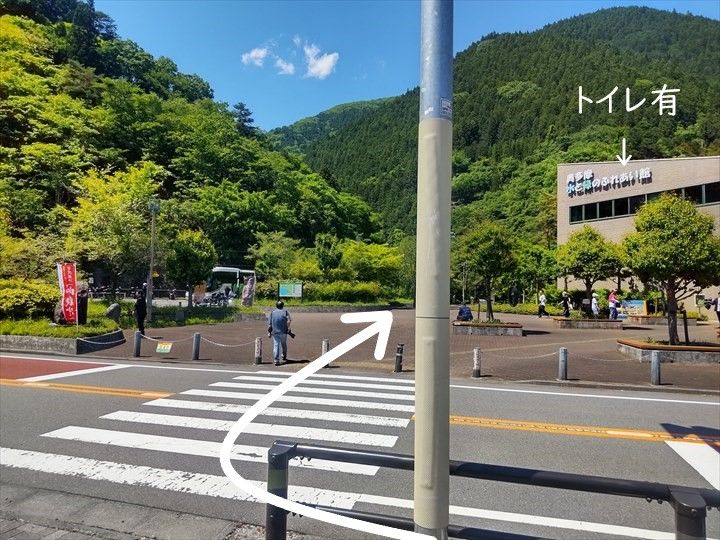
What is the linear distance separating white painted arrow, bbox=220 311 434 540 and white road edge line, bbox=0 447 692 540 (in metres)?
0.17

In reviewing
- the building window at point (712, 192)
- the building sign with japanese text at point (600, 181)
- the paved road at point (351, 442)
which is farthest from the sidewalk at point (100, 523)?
the building sign with japanese text at point (600, 181)

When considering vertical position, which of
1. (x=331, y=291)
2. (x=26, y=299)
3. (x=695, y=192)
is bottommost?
(x=26, y=299)

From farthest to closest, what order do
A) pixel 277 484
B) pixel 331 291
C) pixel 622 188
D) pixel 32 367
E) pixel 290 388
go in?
1. pixel 331 291
2. pixel 622 188
3. pixel 32 367
4. pixel 290 388
5. pixel 277 484

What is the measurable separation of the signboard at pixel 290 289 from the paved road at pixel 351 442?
29.4 meters

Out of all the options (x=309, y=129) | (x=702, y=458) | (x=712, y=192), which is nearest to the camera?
(x=702, y=458)

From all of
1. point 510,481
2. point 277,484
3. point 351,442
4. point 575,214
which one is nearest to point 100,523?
point 277,484

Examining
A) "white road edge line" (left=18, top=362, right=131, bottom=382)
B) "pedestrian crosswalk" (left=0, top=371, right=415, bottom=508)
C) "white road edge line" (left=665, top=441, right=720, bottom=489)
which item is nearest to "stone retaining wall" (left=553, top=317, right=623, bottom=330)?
"pedestrian crosswalk" (left=0, top=371, right=415, bottom=508)

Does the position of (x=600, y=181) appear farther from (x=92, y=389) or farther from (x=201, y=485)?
(x=201, y=485)

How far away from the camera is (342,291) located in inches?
1732

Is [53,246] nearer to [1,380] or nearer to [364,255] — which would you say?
[1,380]

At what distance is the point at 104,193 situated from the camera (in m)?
31.6

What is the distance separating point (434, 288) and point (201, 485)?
4.27 m

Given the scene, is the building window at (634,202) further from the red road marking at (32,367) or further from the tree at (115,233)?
the red road marking at (32,367)

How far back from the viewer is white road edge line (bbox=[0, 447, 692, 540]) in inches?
173
